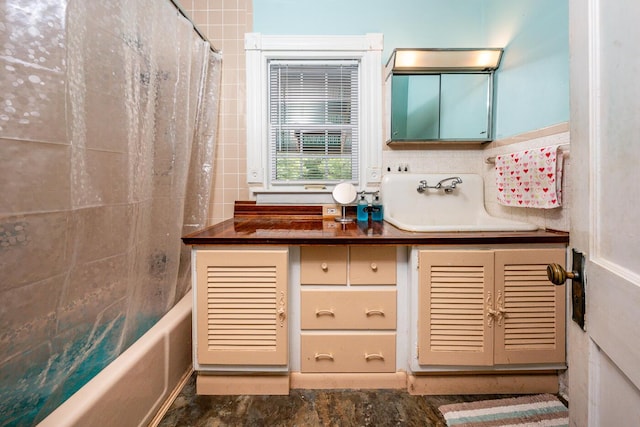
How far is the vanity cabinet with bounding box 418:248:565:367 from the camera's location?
122cm

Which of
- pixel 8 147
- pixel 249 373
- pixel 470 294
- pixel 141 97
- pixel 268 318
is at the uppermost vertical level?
pixel 141 97

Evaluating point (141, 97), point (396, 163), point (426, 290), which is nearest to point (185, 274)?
point (141, 97)

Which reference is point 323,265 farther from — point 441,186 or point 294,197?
point 441,186

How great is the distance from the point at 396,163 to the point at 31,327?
1805 mm

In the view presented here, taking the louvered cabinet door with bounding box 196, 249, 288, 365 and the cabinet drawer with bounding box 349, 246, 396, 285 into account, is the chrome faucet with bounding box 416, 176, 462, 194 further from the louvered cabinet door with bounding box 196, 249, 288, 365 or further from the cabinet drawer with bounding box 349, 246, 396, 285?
the louvered cabinet door with bounding box 196, 249, 288, 365

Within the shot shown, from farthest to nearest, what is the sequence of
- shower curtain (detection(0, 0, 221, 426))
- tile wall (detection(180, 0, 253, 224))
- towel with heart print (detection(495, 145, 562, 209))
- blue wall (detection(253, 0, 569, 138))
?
tile wall (detection(180, 0, 253, 224)) → blue wall (detection(253, 0, 569, 138)) → towel with heart print (detection(495, 145, 562, 209)) → shower curtain (detection(0, 0, 221, 426))

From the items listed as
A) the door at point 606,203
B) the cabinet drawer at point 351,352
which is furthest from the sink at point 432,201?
the door at point 606,203

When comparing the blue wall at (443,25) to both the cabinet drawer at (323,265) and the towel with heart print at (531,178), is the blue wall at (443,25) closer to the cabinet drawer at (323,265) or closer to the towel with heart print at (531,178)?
the towel with heart print at (531,178)

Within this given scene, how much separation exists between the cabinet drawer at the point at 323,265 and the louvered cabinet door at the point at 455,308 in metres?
0.34

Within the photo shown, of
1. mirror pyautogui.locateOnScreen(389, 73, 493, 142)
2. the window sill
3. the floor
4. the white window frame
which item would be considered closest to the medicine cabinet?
mirror pyautogui.locateOnScreen(389, 73, 493, 142)

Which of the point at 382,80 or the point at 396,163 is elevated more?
the point at 382,80

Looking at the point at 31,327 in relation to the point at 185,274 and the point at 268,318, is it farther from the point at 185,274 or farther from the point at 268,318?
the point at 185,274

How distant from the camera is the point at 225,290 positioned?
1.23 m

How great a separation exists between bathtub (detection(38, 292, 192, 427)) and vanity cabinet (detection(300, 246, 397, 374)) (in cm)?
59
